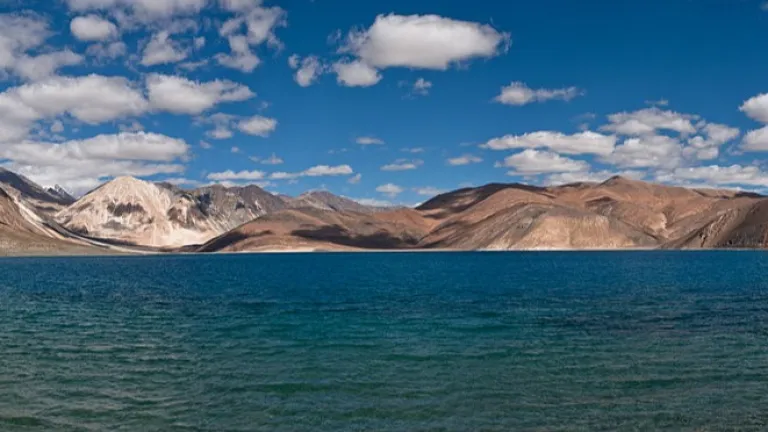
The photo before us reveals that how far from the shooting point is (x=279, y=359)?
37562 millimetres

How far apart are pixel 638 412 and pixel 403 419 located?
29.6 ft

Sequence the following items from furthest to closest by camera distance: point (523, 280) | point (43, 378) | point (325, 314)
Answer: point (523, 280) → point (325, 314) → point (43, 378)

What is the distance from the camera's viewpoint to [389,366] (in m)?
35.2

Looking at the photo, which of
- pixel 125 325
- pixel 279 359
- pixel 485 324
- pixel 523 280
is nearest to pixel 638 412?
pixel 279 359

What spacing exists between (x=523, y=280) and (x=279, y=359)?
71.1m

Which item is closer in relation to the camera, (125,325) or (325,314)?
(125,325)

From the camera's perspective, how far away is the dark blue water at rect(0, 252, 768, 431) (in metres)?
26.2

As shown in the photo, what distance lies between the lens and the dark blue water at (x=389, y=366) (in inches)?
1033

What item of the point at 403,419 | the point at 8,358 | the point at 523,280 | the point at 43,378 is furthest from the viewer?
the point at 523,280

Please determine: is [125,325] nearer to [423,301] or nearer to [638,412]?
[423,301]

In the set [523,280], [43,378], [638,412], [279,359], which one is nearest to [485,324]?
[279,359]

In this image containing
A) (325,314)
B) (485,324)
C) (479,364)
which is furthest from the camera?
(325,314)

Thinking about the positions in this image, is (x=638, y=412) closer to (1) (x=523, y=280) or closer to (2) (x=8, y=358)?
(2) (x=8, y=358)

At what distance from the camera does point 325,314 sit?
58.8m
